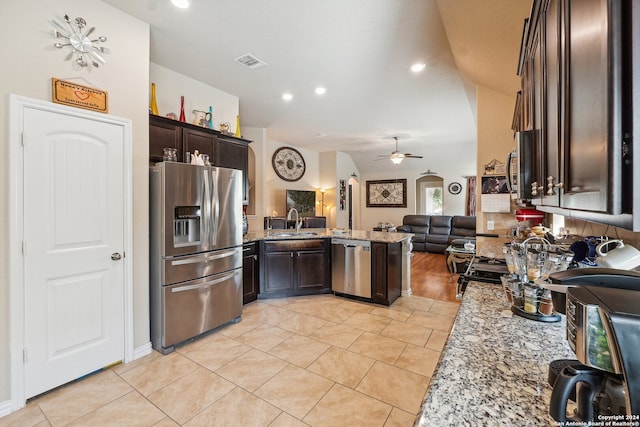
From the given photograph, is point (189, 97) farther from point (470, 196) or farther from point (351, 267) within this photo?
point (470, 196)

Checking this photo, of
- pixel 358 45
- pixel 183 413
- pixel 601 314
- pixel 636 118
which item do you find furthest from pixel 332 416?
pixel 358 45

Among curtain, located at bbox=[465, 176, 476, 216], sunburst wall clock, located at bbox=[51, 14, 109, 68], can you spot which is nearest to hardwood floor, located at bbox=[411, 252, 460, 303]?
curtain, located at bbox=[465, 176, 476, 216]

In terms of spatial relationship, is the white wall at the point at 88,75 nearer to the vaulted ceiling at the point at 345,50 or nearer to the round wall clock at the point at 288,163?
the vaulted ceiling at the point at 345,50

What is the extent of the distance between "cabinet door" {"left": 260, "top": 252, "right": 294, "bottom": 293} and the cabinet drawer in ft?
0.19

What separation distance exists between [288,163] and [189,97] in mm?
3917

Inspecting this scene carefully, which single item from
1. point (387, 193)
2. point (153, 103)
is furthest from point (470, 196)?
point (153, 103)

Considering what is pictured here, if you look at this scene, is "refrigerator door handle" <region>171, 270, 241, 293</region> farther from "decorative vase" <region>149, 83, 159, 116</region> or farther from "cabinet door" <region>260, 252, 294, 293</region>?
"decorative vase" <region>149, 83, 159, 116</region>

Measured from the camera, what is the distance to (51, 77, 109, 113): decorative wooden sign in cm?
195

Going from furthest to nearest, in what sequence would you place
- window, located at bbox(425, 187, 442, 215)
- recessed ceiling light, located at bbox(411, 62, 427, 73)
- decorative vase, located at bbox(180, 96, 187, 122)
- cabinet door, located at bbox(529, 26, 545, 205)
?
window, located at bbox(425, 187, 442, 215)
decorative vase, located at bbox(180, 96, 187, 122)
recessed ceiling light, located at bbox(411, 62, 427, 73)
cabinet door, located at bbox(529, 26, 545, 205)

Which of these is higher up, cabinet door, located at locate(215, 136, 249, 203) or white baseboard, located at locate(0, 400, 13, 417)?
cabinet door, located at locate(215, 136, 249, 203)

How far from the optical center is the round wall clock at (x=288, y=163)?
6.96 meters

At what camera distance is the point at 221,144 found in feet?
11.8

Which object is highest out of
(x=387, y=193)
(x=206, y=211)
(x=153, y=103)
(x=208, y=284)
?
(x=153, y=103)

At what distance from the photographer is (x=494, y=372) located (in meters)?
0.80
